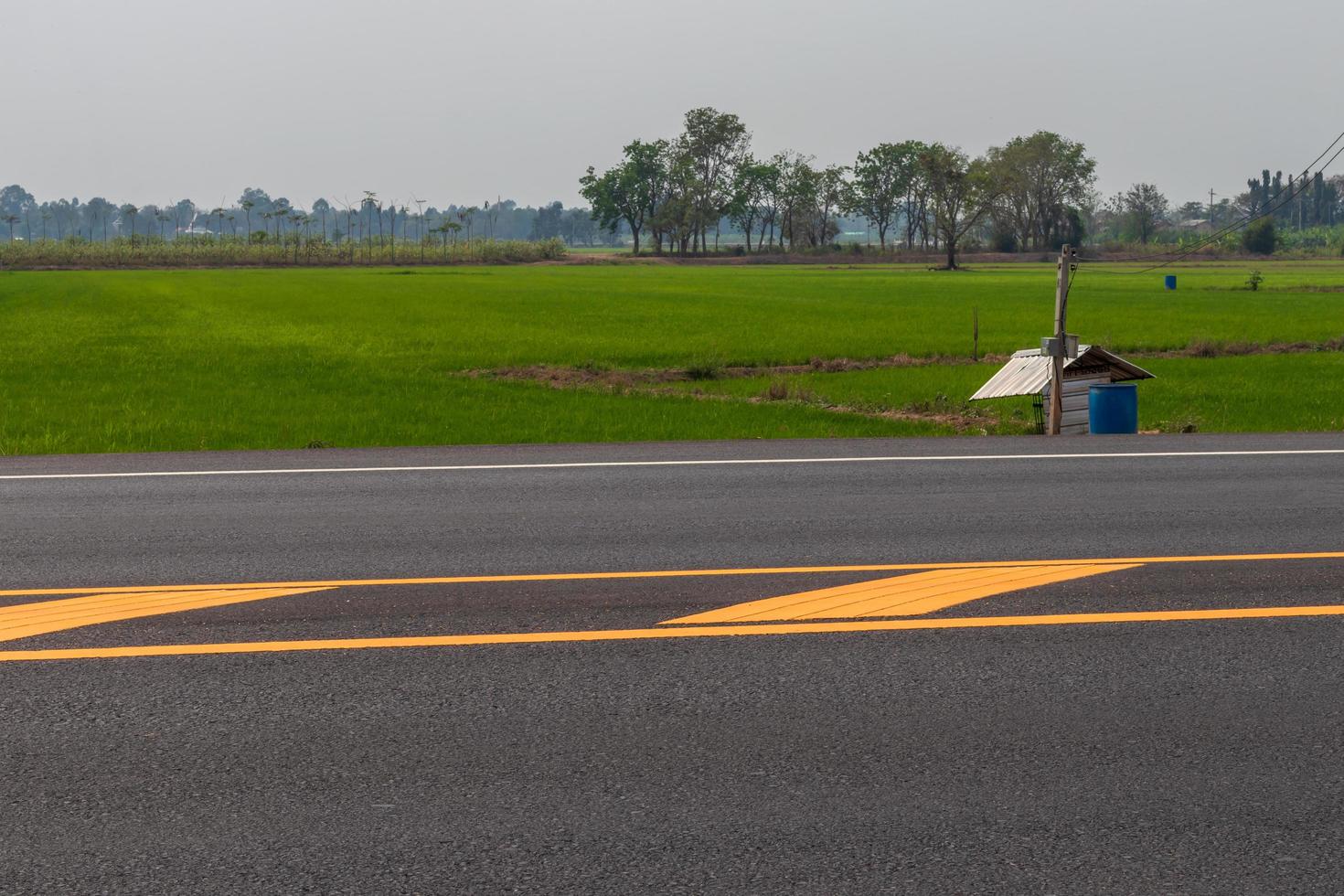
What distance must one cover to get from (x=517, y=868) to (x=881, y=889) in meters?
1.10

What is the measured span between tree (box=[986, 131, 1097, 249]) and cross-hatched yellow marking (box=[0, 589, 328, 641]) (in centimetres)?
16000

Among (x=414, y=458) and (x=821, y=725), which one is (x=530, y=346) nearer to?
(x=414, y=458)

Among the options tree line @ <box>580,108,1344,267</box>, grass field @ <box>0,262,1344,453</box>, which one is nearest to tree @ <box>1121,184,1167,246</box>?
tree line @ <box>580,108,1344,267</box>

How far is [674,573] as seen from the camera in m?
8.12

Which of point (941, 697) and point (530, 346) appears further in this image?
point (530, 346)

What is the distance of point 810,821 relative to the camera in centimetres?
459

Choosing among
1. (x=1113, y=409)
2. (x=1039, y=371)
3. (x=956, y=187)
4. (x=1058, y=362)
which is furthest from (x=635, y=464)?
(x=956, y=187)

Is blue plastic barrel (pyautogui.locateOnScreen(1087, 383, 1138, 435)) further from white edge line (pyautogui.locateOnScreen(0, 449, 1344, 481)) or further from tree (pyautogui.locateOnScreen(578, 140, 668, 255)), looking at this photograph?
tree (pyautogui.locateOnScreen(578, 140, 668, 255))

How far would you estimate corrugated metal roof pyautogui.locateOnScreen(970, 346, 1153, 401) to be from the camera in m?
16.8

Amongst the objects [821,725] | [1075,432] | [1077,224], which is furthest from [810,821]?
[1077,224]

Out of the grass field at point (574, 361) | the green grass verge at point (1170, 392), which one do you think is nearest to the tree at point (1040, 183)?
the grass field at point (574, 361)

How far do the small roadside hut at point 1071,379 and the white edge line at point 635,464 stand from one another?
281 centimetres

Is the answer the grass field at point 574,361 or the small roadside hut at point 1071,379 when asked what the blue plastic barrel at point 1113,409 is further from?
the grass field at point 574,361

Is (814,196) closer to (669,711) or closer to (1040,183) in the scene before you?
(1040,183)
